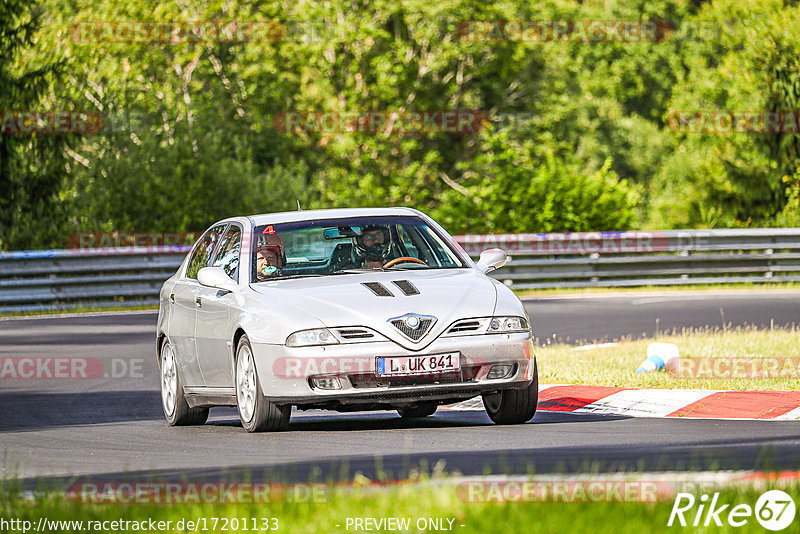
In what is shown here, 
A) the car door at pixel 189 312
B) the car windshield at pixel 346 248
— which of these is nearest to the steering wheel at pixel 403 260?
the car windshield at pixel 346 248

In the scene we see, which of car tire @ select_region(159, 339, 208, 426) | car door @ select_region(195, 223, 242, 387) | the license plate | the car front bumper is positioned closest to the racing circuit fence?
car tire @ select_region(159, 339, 208, 426)

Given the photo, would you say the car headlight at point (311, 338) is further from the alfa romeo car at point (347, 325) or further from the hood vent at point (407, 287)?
the hood vent at point (407, 287)

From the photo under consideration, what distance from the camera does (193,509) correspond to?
5.82m

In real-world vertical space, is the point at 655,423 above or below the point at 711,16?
below

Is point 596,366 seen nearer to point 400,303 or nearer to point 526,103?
point 400,303

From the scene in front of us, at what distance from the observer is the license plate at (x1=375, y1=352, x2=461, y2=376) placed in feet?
29.9

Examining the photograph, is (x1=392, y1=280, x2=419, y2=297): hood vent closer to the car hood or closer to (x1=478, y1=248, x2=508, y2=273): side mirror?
the car hood

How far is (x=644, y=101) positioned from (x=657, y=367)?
64.3 metres

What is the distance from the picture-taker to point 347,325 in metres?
9.12

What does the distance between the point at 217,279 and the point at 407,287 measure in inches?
60.4

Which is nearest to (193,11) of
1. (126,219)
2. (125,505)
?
(126,219)

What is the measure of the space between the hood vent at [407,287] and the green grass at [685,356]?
3.16 metres

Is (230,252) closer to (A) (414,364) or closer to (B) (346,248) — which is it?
(B) (346,248)

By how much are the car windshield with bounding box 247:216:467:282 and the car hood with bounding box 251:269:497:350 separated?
0.38m
